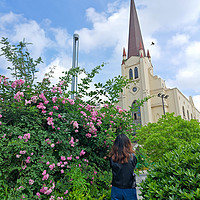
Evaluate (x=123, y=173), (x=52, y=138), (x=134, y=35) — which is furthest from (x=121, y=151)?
(x=134, y=35)

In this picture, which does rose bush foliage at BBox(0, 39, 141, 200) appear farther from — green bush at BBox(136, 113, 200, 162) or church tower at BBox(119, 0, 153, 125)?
church tower at BBox(119, 0, 153, 125)

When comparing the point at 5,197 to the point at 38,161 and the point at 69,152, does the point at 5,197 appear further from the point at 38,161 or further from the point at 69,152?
the point at 69,152

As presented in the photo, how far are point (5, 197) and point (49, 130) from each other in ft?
3.38

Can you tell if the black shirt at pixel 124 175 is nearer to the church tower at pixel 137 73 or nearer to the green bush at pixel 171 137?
A: the green bush at pixel 171 137

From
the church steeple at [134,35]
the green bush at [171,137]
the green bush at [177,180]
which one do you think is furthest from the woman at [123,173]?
the church steeple at [134,35]

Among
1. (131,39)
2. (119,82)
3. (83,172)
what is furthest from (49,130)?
(131,39)

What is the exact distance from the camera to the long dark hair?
7.53 ft

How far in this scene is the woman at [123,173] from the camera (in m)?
2.21

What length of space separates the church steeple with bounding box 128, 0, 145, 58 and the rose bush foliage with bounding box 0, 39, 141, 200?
119 feet

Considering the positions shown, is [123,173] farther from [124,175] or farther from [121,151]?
[121,151]

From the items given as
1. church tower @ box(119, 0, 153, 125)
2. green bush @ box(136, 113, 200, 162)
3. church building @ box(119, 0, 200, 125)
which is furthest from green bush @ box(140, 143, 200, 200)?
church building @ box(119, 0, 200, 125)

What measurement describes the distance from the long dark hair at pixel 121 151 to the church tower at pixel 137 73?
1094 inches

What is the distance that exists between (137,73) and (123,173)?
33.8 meters

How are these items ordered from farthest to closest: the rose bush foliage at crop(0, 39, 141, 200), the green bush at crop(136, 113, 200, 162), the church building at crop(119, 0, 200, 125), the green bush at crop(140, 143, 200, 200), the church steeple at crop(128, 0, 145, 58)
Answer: the church steeple at crop(128, 0, 145, 58) → the church building at crop(119, 0, 200, 125) → the green bush at crop(136, 113, 200, 162) → the rose bush foliage at crop(0, 39, 141, 200) → the green bush at crop(140, 143, 200, 200)
